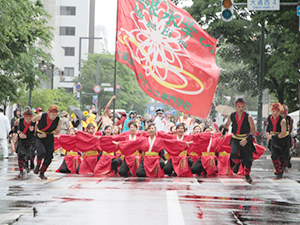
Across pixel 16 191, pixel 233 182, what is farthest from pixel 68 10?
pixel 16 191

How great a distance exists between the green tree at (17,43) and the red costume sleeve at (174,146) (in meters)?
6.30

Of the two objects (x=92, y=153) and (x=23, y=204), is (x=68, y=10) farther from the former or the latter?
(x=23, y=204)

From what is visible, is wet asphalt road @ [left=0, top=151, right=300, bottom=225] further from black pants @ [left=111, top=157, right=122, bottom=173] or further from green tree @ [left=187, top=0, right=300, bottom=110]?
green tree @ [left=187, top=0, right=300, bottom=110]

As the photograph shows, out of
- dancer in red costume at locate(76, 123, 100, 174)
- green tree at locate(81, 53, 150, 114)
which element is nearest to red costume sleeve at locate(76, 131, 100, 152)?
dancer in red costume at locate(76, 123, 100, 174)

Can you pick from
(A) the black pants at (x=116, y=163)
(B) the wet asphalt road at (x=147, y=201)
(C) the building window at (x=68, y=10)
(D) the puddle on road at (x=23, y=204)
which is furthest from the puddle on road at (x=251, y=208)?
(C) the building window at (x=68, y=10)

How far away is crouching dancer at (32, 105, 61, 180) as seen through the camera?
1361cm

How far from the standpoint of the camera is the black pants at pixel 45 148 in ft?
44.8

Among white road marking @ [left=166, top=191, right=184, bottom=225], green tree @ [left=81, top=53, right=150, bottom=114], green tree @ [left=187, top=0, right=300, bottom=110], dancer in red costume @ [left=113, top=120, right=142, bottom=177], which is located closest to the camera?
white road marking @ [left=166, top=191, right=184, bottom=225]

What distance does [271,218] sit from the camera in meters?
8.01

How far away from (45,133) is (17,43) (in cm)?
1153

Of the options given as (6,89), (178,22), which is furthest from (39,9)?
(178,22)

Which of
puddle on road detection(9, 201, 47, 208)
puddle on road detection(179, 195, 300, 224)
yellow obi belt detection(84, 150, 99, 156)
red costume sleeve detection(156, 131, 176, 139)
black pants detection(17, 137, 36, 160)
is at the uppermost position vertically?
red costume sleeve detection(156, 131, 176, 139)

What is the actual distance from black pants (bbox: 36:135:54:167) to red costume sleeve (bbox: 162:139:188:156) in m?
2.73

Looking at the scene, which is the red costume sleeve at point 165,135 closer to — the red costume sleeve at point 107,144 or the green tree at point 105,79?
the red costume sleeve at point 107,144
